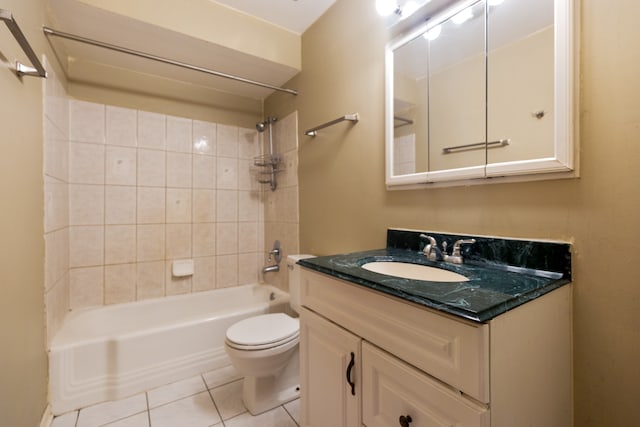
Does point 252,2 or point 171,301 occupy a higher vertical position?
point 252,2

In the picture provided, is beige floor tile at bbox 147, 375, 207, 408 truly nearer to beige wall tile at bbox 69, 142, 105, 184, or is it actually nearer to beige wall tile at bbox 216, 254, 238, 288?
beige wall tile at bbox 216, 254, 238, 288

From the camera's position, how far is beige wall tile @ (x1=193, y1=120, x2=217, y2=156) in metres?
2.49

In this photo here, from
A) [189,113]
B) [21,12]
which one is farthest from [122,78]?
[21,12]

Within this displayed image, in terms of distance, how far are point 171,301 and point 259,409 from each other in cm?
123

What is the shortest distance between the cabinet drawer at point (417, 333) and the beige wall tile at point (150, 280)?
6.05ft

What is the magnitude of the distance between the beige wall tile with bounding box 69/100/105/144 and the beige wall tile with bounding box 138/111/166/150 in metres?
0.24

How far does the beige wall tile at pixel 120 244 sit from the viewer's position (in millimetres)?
2164

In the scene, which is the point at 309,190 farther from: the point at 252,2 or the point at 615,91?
the point at 615,91

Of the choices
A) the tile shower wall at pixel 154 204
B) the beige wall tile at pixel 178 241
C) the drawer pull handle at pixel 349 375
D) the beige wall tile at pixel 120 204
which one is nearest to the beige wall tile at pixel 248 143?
the tile shower wall at pixel 154 204

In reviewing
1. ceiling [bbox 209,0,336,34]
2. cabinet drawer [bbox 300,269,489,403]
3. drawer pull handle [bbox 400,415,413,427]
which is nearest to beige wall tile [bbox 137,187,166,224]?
ceiling [bbox 209,0,336,34]

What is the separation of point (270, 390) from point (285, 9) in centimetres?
236

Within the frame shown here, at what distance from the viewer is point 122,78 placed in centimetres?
220

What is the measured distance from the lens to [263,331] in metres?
1.61

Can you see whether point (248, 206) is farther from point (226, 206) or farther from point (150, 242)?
point (150, 242)
